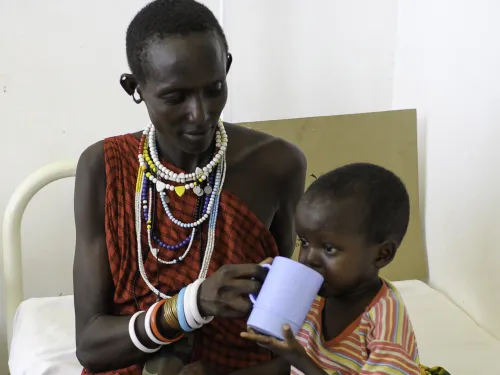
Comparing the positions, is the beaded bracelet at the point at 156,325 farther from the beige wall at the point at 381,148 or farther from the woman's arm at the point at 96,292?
the beige wall at the point at 381,148

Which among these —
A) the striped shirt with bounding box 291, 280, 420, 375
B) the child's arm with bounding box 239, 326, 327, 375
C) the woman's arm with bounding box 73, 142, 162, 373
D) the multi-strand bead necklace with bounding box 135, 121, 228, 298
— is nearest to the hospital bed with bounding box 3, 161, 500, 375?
the woman's arm with bounding box 73, 142, 162, 373

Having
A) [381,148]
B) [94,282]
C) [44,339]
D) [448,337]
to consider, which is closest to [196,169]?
[94,282]

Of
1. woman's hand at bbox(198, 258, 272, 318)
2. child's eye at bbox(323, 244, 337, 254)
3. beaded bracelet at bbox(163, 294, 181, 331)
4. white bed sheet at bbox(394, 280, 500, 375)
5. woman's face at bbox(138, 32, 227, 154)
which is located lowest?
white bed sheet at bbox(394, 280, 500, 375)

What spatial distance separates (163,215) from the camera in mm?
1168

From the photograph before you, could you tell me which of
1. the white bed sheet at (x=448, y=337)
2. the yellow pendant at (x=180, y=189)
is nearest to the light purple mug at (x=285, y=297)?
the yellow pendant at (x=180, y=189)

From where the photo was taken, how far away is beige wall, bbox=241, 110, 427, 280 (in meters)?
2.02

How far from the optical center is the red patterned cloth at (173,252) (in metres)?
1.15

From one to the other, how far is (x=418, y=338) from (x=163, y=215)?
802mm

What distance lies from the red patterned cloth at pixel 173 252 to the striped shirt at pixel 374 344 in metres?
0.20

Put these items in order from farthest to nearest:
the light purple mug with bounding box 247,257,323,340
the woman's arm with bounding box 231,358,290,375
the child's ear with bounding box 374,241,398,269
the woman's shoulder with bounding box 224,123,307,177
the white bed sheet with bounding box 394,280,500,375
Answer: the white bed sheet with bounding box 394,280,500,375 < the woman's shoulder with bounding box 224,123,307,177 < the woman's arm with bounding box 231,358,290,375 < the child's ear with bounding box 374,241,398,269 < the light purple mug with bounding box 247,257,323,340

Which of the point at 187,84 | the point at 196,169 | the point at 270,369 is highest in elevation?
the point at 187,84

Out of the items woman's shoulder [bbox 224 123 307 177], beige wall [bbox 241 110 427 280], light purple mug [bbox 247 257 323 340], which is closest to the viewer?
light purple mug [bbox 247 257 323 340]

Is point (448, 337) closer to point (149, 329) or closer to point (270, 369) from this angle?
point (270, 369)

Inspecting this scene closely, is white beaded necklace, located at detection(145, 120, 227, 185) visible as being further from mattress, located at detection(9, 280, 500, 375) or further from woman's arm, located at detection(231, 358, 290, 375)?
mattress, located at detection(9, 280, 500, 375)
